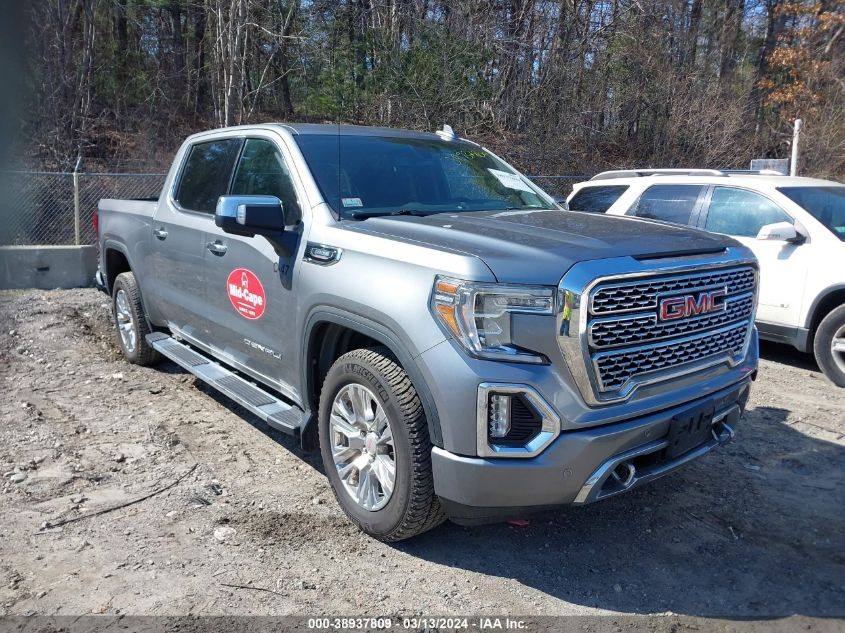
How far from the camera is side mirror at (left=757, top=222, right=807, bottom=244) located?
6414mm

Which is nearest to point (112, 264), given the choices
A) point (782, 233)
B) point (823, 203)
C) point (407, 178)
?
point (407, 178)

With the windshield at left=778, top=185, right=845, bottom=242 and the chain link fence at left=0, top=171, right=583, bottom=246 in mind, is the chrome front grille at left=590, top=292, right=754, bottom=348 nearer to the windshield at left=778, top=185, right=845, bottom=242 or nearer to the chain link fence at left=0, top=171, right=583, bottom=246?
the windshield at left=778, top=185, right=845, bottom=242

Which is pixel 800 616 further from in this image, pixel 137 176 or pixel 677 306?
pixel 137 176

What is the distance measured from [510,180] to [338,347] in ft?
5.92

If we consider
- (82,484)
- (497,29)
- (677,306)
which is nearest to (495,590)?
(677,306)

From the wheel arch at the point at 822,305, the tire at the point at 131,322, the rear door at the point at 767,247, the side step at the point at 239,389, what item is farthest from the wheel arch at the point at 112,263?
the wheel arch at the point at 822,305

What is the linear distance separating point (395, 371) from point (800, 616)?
1.97 metres

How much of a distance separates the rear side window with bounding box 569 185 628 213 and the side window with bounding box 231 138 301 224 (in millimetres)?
4362

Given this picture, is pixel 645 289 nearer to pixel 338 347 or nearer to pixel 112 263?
pixel 338 347

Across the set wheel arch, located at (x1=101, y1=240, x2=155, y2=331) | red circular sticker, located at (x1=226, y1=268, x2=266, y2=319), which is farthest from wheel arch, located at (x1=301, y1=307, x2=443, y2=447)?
wheel arch, located at (x1=101, y1=240, x2=155, y2=331)

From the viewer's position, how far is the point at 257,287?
413cm

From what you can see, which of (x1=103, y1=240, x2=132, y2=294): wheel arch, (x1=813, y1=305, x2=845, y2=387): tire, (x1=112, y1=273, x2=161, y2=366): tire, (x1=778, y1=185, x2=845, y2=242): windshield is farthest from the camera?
(x1=103, y1=240, x2=132, y2=294): wheel arch

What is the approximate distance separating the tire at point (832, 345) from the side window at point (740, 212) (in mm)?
1037

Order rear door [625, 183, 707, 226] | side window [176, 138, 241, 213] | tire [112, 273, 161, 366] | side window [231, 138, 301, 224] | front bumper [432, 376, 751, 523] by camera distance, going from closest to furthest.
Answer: front bumper [432, 376, 751, 523] → side window [231, 138, 301, 224] → side window [176, 138, 241, 213] → tire [112, 273, 161, 366] → rear door [625, 183, 707, 226]
